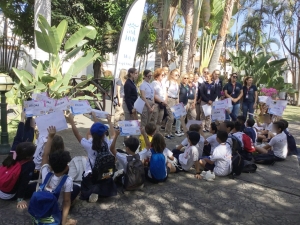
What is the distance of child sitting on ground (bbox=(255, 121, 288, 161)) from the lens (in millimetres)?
6215

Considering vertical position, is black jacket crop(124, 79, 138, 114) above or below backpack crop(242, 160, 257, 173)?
above

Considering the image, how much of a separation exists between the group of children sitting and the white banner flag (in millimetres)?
4210

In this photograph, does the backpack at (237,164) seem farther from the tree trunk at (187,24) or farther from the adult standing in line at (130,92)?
the tree trunk at (187,24)

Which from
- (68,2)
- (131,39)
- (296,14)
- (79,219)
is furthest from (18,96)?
(296,14)

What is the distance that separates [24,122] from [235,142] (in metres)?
3.48

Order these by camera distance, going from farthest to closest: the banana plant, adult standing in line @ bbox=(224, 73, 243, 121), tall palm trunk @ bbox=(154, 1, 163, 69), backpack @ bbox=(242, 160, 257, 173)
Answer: tall palm trunk @ bbox=(154, 1, 163, 69) < adult standing in line @ bbox=(224, 73, 243, 121) < the banana plant < backpack @ bbox=(242, 160, 257, 173)

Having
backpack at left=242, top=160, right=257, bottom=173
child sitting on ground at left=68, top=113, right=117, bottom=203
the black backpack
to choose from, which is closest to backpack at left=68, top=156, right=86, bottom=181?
child sitting on ground at left=68, top=113, right=117, bottom=203

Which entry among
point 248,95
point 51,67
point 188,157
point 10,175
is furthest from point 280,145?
point 51,67

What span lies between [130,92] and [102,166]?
9.27ft

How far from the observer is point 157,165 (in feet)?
15.5

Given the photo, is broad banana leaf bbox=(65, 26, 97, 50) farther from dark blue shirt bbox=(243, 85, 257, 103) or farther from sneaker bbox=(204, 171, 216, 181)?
sneaker bbox=(204, 171, 216, 181)

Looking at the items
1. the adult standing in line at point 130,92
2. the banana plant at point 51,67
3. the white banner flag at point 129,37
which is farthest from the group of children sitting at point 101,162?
the white banner flag at point 129,37

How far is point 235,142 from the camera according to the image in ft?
17.8

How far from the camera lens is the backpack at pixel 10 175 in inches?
149
